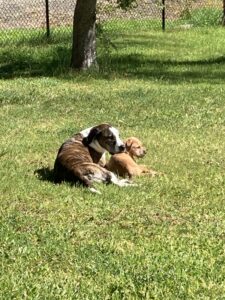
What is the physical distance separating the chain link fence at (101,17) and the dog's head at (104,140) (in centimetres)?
1299

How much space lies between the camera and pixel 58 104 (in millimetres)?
11930

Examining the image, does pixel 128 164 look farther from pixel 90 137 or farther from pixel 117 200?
pixel 117 200

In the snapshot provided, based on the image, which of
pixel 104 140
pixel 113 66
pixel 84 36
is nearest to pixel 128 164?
pixel 104 140

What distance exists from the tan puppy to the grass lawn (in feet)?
0.77

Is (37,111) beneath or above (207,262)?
beneath

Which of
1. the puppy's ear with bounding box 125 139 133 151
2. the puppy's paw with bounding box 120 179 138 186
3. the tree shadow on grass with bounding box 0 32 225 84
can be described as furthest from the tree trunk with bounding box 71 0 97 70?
the puppy's paw with bounding box 120 179 138 186

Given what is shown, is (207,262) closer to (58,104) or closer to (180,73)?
(58,104)

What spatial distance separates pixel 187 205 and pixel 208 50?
1276 cm

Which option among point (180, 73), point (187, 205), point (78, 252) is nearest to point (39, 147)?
point (187, 205)

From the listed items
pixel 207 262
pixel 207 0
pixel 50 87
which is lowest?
pixel 207 0

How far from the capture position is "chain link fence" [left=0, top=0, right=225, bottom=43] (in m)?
22.3

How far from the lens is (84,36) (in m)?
15.9

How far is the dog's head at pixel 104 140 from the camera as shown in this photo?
7.58 meters

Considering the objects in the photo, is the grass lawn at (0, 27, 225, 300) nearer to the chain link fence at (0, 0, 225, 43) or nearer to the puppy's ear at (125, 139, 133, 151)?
the puppy's ear at (125, 139, 133, 151)
